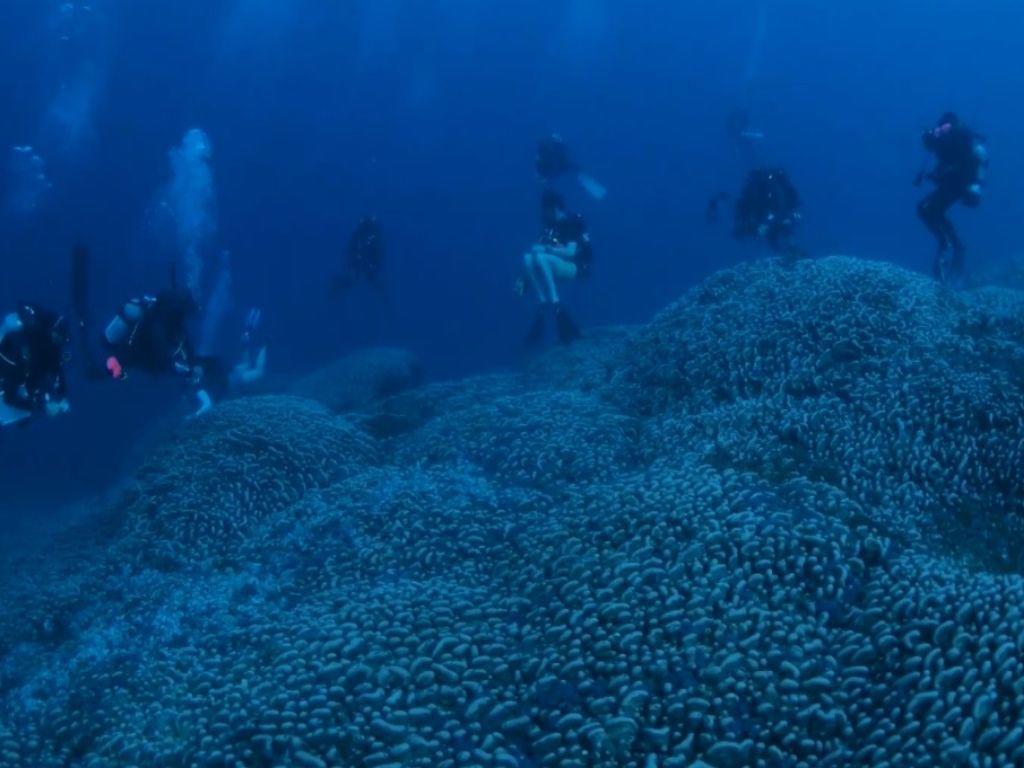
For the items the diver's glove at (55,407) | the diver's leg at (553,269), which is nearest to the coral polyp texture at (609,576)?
the diver's glove at (55,407)

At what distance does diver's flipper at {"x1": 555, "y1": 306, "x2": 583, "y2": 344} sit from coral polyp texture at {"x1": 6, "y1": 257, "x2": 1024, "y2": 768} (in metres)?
3.33

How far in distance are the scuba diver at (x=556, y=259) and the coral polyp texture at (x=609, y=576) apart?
11.2 ft

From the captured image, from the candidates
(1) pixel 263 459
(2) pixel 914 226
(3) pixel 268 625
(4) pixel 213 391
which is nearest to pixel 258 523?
(1) pixel 263 459

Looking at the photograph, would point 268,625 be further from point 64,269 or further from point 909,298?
point 64,269

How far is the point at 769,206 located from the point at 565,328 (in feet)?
15.3

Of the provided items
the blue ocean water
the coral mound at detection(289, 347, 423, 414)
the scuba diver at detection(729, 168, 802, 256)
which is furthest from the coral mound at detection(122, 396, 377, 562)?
the scuba diver at detection(729, 168, 802, 256)

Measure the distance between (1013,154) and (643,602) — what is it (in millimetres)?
85772

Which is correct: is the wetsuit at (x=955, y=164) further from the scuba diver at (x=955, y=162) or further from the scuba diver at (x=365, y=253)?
the scuba diver at (x=365, y=253)

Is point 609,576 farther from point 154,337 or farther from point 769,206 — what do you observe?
point 769,206

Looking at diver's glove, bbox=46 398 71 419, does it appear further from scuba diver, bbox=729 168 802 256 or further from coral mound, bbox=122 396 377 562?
scuba diver, bbox=729 168 802 256

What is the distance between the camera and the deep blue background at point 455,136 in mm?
52094

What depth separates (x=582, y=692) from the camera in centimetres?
346

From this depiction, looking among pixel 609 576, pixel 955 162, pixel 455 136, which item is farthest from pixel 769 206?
pixel 455 136

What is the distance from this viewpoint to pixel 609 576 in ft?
13.1
